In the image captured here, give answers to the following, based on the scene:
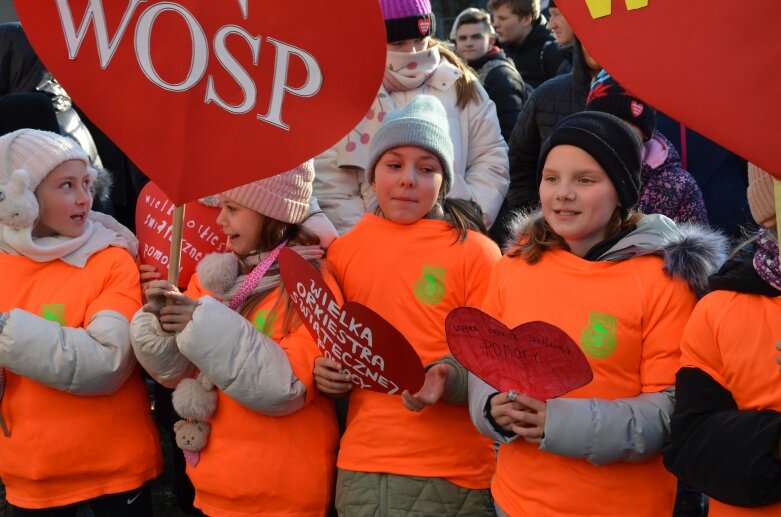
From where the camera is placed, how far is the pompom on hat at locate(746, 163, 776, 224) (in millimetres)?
2400

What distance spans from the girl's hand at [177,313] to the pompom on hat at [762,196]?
5.29 feet

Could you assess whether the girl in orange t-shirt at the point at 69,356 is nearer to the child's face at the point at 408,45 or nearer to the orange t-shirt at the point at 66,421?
the orange t-shirt at the point at 66,421

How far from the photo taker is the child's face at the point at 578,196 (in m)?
2.88

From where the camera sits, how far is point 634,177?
2.95 meters

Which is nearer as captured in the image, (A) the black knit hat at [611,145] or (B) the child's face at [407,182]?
(A) the black knit hat at [611,145]

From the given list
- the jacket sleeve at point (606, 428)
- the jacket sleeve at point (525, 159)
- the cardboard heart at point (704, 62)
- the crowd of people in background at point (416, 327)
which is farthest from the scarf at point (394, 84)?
the cardboard heart at point (704, 62)

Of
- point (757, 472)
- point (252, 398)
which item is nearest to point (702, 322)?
point (757, 472)

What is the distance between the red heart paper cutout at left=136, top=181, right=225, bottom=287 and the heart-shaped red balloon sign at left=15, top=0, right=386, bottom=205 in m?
0.91

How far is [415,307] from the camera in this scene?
3266 millimetres

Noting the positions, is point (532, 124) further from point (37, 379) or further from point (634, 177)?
point (37, 379)

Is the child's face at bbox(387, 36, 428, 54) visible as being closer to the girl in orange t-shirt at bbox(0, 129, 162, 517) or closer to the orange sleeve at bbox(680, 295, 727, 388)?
the girl in orange t-shirt at bbox(0, 129, 162, 517)

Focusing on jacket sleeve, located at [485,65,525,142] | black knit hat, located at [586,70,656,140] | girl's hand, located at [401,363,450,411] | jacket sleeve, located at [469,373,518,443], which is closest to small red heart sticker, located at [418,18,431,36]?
black knit hat, located at [586,70,656,140]

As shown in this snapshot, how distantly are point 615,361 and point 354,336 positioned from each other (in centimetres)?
72

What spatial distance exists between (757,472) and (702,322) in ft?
1.29
